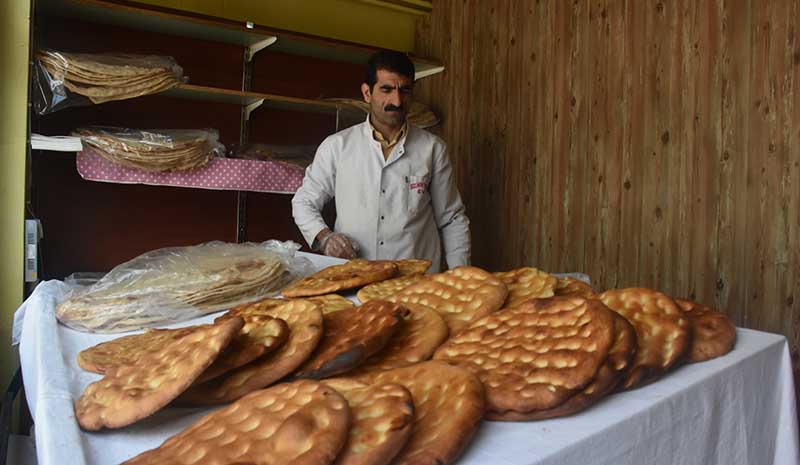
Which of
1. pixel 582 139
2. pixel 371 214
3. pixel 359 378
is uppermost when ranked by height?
pixel 582 139

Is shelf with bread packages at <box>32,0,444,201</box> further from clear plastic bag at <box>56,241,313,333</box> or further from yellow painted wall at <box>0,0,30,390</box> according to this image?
clear plastic bag at <box>56,241,313,333</box>

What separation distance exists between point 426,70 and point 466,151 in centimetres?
65

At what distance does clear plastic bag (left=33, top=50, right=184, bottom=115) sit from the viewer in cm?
265

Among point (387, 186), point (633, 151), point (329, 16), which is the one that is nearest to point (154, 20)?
point (329, 16)

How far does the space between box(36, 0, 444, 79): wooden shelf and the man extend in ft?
2.80

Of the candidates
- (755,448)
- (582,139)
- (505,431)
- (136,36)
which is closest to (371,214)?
(582,139)

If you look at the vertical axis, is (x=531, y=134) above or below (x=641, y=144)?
above

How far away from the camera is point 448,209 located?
9.63 feet

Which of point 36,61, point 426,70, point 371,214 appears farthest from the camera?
point 426,70

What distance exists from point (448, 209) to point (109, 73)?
66.2 inches

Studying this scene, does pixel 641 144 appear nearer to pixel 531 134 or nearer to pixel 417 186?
pixel 531 134

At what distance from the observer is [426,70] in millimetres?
4098

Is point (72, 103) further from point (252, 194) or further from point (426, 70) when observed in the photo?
point (426, 70)

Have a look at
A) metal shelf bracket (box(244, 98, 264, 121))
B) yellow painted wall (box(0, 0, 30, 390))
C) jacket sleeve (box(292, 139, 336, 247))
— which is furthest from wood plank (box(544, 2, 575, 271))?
yellow painted wall (box(0, 0, 30, 390))
